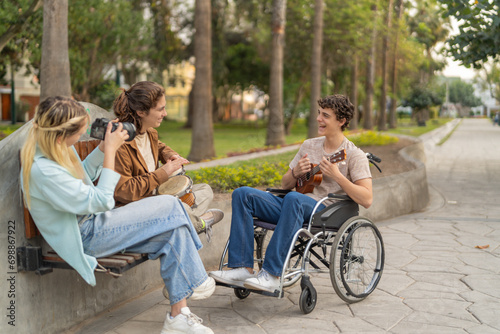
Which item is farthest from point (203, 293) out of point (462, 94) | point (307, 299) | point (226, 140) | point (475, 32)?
point (462, 94)

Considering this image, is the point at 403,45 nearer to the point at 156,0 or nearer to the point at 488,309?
the point at 156,0

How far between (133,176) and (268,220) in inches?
42.8

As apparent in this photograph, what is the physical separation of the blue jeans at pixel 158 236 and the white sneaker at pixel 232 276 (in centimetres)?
54

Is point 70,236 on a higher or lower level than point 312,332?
higher

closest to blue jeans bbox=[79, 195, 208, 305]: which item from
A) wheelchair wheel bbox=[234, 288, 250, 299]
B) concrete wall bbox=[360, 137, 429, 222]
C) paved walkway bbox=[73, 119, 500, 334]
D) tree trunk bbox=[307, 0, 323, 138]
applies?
paved walkway bbox=[73, 119, 500, 334]

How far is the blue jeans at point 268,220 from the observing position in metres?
4.18

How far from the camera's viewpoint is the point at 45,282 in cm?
371

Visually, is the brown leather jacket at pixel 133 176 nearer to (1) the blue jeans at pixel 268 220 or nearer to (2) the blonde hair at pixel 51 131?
(2) the blonde hair at pixel 51 131

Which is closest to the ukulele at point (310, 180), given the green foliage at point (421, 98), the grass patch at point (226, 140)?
the grass patch at point (226, 140)

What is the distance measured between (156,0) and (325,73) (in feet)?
35.7

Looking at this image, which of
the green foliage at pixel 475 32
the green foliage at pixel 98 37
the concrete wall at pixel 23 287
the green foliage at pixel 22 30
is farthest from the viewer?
the green foliage at pixel 98 37

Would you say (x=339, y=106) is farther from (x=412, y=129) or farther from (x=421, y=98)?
(x=421, y=98)

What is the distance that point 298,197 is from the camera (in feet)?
14.0

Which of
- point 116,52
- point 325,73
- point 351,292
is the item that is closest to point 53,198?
point 351,292
